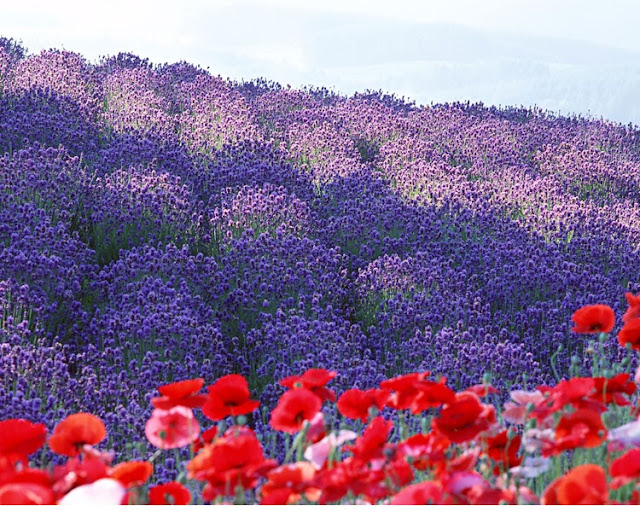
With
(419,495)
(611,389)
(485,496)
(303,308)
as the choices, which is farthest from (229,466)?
(303,308)

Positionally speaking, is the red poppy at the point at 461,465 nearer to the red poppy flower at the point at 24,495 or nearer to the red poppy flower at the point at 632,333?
the red poppy flower at the point at 632,333

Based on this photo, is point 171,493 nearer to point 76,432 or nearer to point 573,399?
point 76,432

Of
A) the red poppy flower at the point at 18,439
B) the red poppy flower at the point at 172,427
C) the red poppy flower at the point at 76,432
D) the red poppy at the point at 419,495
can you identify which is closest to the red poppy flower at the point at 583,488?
the red poppy at the point at 419,495

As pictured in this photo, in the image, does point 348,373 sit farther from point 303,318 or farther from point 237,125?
point 237,125

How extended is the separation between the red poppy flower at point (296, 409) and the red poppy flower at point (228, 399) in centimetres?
8

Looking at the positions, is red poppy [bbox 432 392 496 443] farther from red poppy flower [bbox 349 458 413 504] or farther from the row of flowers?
red poppy flower [bbox 349 458 413 504]

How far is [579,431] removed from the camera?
1965mm

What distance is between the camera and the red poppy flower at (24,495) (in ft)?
5.18

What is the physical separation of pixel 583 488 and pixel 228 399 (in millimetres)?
879

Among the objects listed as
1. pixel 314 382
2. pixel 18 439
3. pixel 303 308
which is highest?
pixel 303 308

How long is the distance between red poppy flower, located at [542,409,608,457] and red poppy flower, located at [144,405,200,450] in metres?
0.81

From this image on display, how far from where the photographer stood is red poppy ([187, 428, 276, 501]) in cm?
178

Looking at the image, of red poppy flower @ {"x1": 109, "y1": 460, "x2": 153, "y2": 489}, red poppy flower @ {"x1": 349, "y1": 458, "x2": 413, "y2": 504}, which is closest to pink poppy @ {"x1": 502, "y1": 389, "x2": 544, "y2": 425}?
red poppy flower @ {"x1": 349, "y1": 458, "x2": 413, "y2": 504}

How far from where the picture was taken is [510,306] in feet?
14.9
